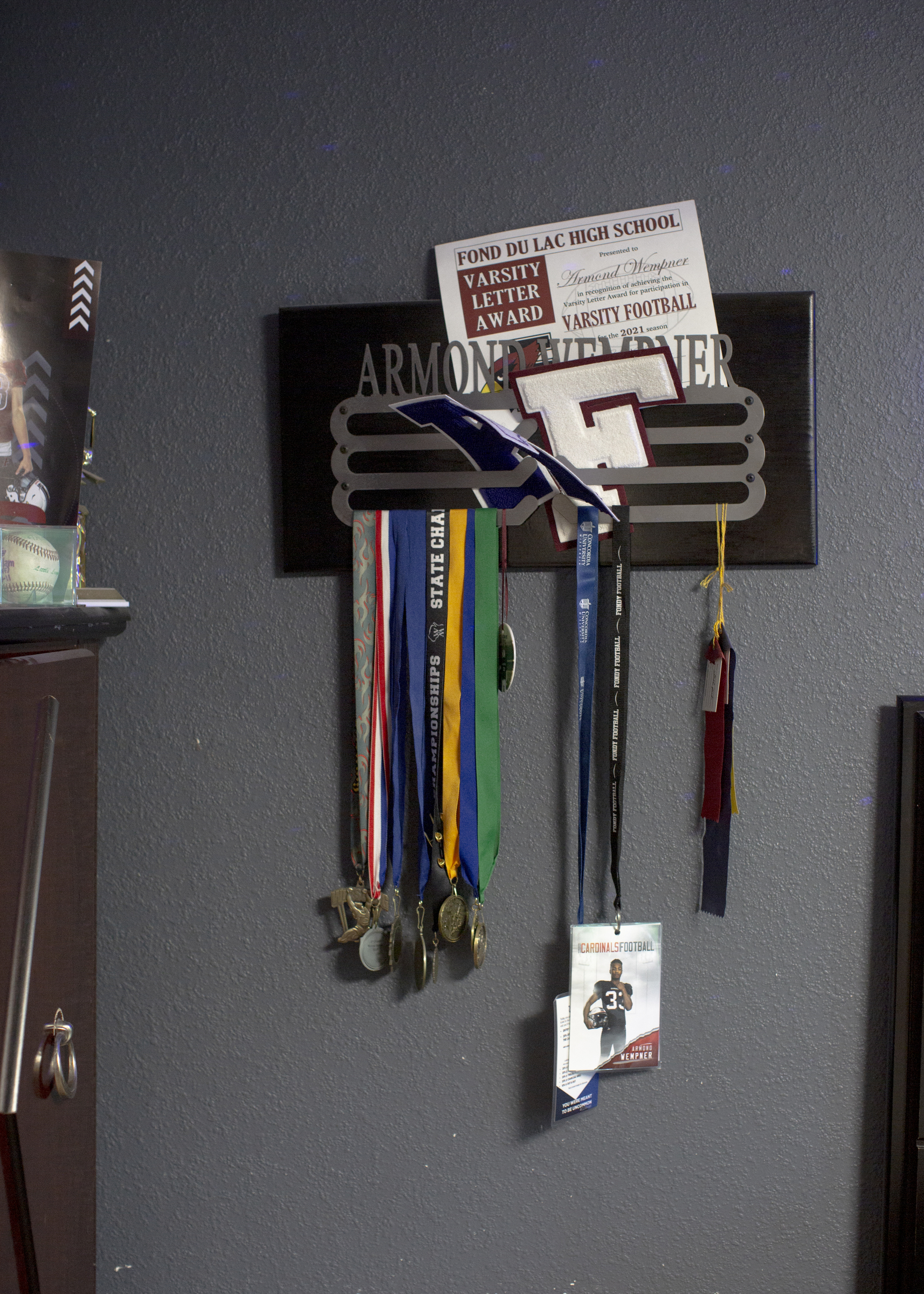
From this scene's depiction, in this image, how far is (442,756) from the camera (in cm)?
107

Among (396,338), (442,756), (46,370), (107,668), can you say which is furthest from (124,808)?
(396,338)

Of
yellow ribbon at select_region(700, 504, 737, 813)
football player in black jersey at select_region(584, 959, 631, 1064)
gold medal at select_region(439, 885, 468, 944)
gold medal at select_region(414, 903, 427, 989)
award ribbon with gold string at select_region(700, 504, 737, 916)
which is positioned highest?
yellow ribbon at select_region(700, 504, 737, 813)

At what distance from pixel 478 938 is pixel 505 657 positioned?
37 centimetres

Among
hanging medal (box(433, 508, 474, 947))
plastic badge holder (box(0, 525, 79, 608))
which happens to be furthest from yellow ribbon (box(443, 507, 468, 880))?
plastic badge holder (box(0, 525, 79, 608))

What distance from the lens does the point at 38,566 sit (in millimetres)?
811

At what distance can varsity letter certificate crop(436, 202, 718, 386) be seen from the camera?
1.06 m

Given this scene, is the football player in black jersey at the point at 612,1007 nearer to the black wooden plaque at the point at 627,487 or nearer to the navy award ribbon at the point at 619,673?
the navy award ribbon at the point at 619,673

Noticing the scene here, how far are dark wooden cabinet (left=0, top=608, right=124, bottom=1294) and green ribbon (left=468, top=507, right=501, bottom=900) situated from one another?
0.44 m

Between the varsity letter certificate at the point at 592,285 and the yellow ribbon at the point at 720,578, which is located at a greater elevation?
the varsity letter certificate at the point at 592,285

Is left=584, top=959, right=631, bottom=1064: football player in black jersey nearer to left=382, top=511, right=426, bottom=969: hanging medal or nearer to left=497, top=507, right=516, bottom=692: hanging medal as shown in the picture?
left=382, top=511, right=426, bottom=969: hanging medal

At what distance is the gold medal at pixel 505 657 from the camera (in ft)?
3.47

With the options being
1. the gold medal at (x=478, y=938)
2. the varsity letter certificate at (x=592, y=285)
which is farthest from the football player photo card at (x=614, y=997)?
the varsity letter certificate at (x=592, y=285)

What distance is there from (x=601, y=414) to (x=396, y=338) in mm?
285

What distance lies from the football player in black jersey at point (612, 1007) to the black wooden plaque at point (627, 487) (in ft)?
1.82
